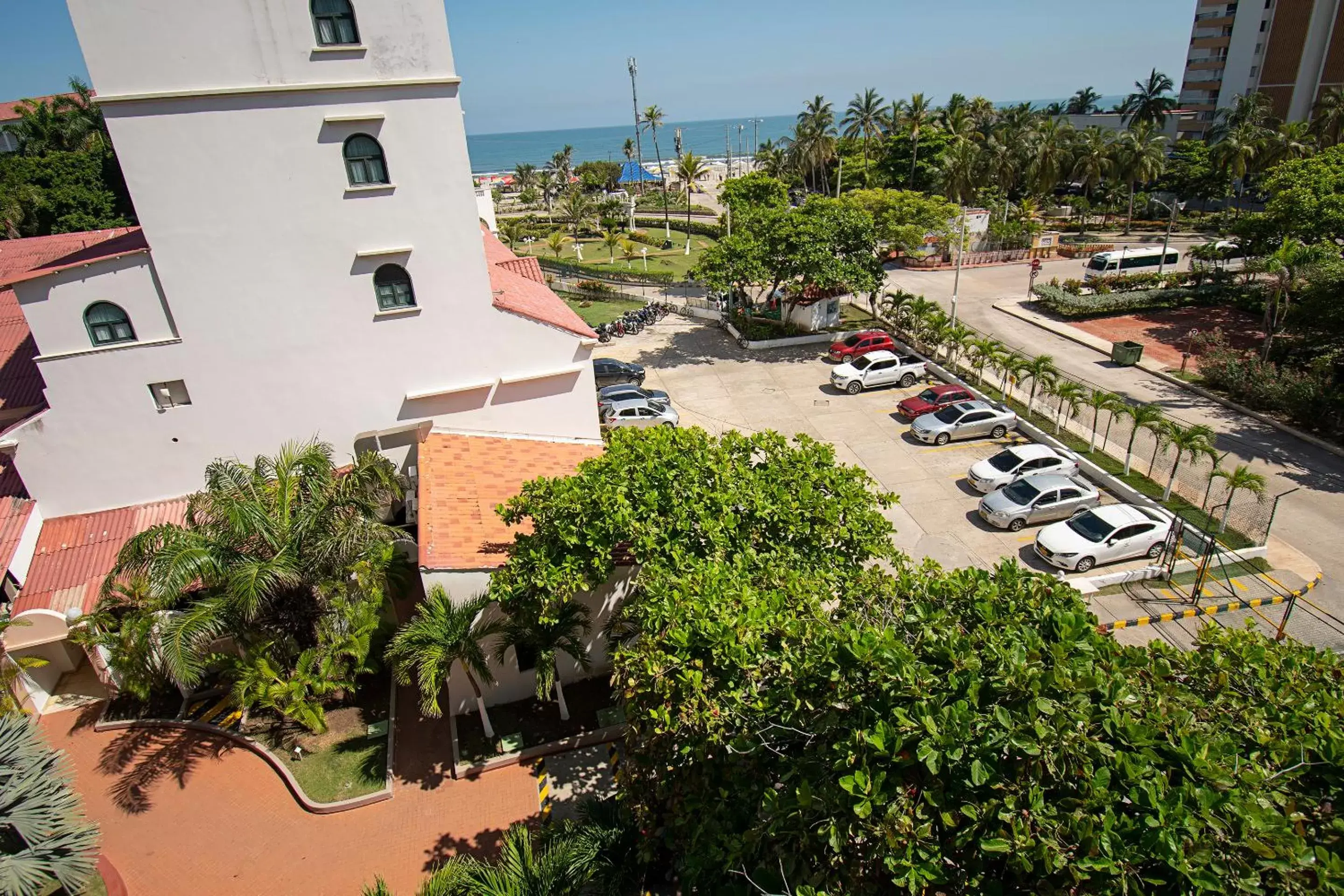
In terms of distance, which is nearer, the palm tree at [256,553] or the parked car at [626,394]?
the palm tree at [256,553]

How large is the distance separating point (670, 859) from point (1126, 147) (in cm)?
6556

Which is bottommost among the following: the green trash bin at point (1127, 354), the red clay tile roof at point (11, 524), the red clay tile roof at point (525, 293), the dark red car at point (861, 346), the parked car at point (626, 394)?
the green trash bin at point (1127, 354)

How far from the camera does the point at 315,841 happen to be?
41.7ft

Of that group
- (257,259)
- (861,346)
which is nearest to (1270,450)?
(861,346)

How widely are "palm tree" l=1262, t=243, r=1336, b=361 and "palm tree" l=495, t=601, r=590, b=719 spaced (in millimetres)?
31784

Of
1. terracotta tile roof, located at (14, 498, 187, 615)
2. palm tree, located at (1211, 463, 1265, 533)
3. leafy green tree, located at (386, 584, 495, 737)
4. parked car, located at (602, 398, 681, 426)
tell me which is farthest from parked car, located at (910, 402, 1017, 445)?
terracotta tile roof, located at (14, 498, 187, 615)

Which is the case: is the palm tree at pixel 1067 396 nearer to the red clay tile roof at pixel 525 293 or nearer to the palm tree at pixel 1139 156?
the red clay tile roof at pixel 525 293

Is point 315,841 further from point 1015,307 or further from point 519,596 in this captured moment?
point 1015,307

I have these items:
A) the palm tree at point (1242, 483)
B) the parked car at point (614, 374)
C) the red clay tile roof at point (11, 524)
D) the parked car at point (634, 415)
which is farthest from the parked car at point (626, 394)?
the palm tree at point (1242, 483)

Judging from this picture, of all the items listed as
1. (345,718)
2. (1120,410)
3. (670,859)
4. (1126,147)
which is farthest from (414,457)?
Answer: (1126,147)

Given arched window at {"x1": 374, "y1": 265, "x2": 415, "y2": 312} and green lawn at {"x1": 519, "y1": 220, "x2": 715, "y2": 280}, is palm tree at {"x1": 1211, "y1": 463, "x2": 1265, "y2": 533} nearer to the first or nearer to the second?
arched window at {"x1": 374, "y1": 265, "x2": 415, "y2": 312}

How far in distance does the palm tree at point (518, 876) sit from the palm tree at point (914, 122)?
70397mm

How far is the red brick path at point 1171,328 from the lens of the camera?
34.0 m

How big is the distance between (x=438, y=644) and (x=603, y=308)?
33.6 m
